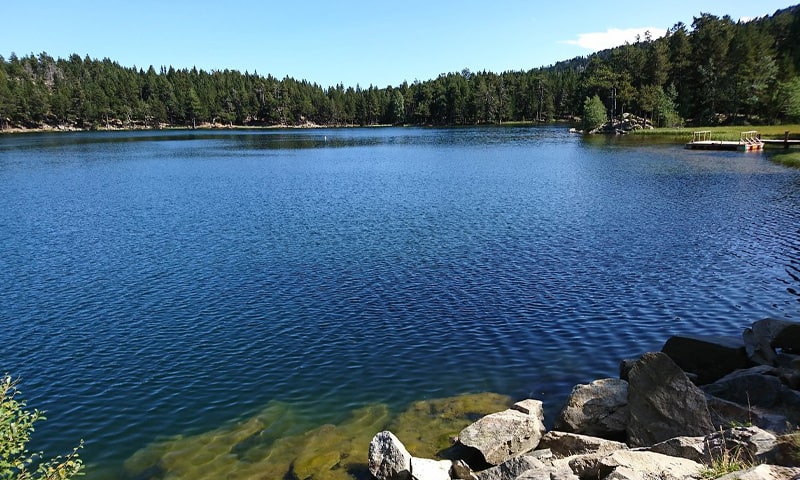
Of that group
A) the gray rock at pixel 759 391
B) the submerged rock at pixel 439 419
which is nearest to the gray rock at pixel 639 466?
the submerged rock at pixel 439 419

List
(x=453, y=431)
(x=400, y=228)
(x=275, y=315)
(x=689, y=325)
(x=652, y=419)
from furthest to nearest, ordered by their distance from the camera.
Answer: (x=400, y=228), (x=275, y=315), (x=689, y=325), (x=453, y=431), (x=652, y=419)

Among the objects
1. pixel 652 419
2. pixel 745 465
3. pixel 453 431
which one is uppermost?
pixel 745 465

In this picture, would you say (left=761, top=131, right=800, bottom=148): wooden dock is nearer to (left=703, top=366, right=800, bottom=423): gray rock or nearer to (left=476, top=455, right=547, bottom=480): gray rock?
(left=703, top=366, right=800, bottom=423): gray rock

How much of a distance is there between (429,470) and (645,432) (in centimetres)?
722

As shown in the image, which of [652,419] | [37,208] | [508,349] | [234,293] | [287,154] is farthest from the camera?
[287,154]

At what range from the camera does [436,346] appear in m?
25.9

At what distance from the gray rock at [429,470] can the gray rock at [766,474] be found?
739 cm

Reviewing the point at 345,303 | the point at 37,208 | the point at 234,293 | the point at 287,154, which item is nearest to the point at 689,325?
the point at 345,303

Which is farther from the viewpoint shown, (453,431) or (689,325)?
(689,325)

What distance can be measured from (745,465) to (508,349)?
13.7 metres

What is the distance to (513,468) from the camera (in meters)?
14.5

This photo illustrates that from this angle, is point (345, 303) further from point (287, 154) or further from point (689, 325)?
point (287, 154)

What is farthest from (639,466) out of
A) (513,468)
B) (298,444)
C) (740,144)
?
(740,144)

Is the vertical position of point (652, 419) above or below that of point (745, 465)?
below
